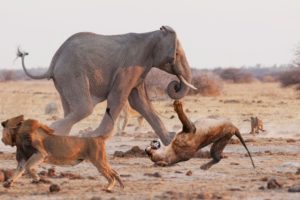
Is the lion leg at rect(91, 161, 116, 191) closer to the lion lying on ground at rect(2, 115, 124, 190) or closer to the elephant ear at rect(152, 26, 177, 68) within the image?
the lion lying on ground at rect(2, 115, 124, 190)

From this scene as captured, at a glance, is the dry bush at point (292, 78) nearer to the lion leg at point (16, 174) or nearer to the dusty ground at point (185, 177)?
the dusty ground at point (185, 177)

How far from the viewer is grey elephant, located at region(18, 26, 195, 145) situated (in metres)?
13.5

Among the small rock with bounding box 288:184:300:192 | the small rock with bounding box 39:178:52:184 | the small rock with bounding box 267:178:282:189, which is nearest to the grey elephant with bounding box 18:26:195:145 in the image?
the small rock with bounding box 39:178:52:184

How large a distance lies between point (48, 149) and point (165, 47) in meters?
4.10

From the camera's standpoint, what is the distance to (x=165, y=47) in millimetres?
13734

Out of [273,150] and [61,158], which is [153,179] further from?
[273,150]

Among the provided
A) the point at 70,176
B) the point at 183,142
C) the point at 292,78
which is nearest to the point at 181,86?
the point at 70,176

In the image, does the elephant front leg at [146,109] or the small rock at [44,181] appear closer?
the small rock at [44,181]

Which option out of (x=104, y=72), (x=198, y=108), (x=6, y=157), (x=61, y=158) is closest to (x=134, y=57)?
(x=104, y=72)

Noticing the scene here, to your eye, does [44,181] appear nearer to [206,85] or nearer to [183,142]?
[183,142]

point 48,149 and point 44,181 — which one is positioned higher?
point 48,149

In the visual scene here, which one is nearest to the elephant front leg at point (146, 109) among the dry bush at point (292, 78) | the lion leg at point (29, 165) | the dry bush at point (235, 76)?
the lion leg at point (29, 165)

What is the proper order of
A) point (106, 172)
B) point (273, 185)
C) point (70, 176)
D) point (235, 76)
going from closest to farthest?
point (106, 172) < point (273, 185) < point (70, 176) < point (235, 76)

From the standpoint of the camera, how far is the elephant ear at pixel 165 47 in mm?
13734
